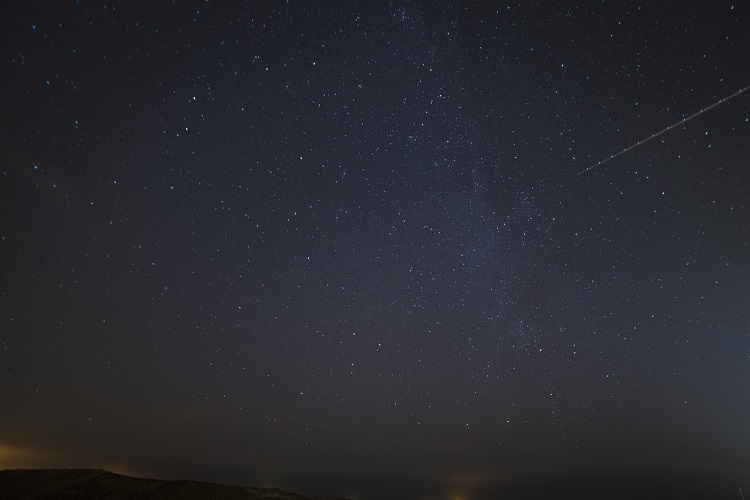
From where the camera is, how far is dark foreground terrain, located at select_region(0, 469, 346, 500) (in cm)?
2155

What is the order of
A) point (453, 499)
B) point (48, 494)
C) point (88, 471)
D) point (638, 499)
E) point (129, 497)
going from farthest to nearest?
point (638, 499)
point (453, 499)
point (88, 471)
point (129, 497)
point (48, 494)

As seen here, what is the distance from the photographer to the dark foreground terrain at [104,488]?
21.5 m

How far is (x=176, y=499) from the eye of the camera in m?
23.6

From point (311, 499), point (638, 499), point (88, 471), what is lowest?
point (638, 499)

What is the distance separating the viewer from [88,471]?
2477 cm

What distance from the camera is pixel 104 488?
22.7 metres

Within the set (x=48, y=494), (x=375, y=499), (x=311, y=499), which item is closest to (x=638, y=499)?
(x=375, y=499)

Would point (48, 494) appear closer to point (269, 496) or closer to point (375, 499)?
point (269, 496)

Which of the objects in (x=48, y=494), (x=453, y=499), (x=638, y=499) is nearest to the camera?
(x=48, y=494)

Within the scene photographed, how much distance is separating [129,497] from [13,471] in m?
7.15

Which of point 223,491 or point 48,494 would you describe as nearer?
point 48,494

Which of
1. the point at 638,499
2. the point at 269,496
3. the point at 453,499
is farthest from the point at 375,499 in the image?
the point at 269,496

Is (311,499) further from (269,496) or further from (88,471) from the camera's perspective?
(88,471)

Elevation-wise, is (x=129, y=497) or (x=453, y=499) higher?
(x=129, y=497)
